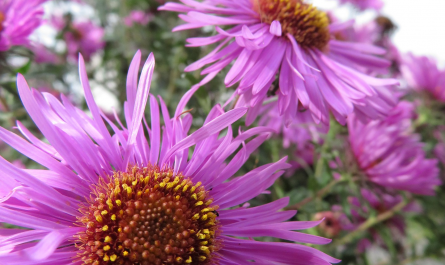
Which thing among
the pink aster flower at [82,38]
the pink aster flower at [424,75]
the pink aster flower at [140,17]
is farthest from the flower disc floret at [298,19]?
the pink aster flower at [82,38]

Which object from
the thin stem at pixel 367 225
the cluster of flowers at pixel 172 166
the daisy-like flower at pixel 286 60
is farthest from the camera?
the thin stem at pixel 367 225

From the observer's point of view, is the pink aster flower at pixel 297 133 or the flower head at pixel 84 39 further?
the flower head at pixel 84 39

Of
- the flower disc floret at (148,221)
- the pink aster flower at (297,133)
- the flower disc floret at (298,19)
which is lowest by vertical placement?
the flower disc floret at (148,221)

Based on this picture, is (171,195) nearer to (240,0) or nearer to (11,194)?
(11,194)

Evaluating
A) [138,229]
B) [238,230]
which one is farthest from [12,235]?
[238,230]

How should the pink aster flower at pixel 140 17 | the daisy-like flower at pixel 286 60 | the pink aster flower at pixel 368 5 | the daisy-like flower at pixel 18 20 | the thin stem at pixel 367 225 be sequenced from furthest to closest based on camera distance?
the pink aster flower at pixel 368 5, the pink aster flower at pixel 140 17, the thin stem at pixel 367 225, the daisy-like flower at pixel 18 20, the daisy-like flower at pixel 286 60

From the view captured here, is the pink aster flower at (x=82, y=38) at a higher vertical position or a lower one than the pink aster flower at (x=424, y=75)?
higher

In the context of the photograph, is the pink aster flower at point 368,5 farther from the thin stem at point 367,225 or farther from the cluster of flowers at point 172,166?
the cluster of flowers at point 172,166

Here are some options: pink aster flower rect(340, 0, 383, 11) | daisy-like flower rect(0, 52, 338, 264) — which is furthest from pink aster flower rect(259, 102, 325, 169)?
pink aster flower rect(340, 0, 383, 11)

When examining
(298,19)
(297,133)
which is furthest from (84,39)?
(298,19)
